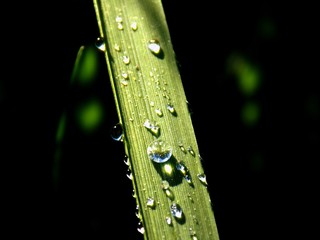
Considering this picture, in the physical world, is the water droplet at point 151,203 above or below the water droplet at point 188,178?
below

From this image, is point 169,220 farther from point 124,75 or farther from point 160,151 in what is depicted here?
point 124,75

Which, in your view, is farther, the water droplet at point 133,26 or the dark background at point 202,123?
the dark background at point 202,123

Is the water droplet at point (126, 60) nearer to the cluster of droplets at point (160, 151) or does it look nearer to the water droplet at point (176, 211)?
the cluster of droplets at point (160, 151)

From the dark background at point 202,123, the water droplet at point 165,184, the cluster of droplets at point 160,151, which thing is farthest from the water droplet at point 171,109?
the dark background at point 202,123

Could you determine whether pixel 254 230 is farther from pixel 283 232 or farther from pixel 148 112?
pixel 148 112

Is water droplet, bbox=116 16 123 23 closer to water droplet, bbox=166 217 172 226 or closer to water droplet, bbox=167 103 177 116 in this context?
water droplet, bbox=167 103 177 116

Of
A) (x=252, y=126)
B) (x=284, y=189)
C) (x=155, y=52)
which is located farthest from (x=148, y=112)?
(x=284, y=189)

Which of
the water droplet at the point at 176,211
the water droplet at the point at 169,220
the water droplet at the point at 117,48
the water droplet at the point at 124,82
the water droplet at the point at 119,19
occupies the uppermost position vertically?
the water droplet at the point at 119,19
